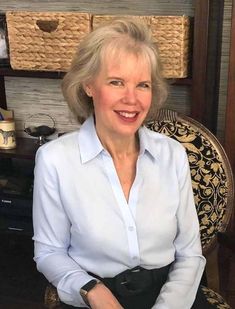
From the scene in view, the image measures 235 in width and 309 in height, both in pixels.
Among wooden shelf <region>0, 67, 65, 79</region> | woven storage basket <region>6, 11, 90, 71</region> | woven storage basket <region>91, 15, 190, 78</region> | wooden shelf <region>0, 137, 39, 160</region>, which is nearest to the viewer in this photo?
woven storage basket <region>91, 15, 190, 78</region>

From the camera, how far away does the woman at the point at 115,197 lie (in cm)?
126

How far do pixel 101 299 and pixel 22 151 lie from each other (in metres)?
1.12

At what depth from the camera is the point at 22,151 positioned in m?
2.15

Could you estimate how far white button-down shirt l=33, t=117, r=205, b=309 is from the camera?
1280 mm

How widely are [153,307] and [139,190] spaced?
328 millimetres

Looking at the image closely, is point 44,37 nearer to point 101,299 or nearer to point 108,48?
point 108,48

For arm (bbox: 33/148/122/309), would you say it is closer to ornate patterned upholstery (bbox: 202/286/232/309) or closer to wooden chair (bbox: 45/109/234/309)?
ornate patterned upholstery (bbox: 202/286/232/309)

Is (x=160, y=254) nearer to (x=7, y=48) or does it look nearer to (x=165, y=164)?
(x=165, y=164)

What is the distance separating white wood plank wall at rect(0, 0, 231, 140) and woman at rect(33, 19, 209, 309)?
601mm

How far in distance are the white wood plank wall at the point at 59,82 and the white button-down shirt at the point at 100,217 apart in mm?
616

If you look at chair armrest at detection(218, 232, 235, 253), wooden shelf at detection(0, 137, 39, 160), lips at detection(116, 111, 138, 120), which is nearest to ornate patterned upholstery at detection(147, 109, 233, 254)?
chair armrest at detection(218, 232, 235, 253)

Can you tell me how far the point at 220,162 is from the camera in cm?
162

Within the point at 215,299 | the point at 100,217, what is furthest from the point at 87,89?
Result: the point at 215,299

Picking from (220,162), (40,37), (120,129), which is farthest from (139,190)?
(40,37)
